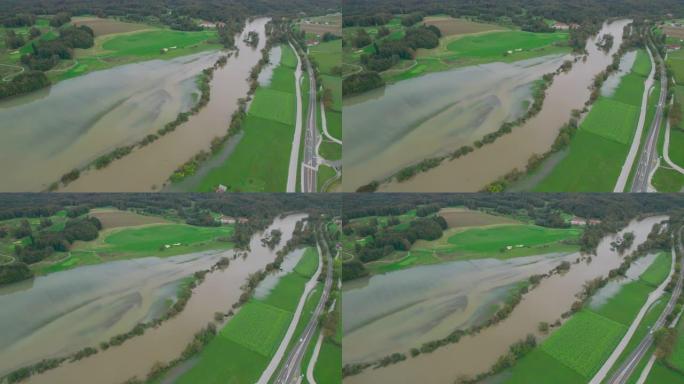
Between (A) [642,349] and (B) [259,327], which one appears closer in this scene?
(A) [642,349]

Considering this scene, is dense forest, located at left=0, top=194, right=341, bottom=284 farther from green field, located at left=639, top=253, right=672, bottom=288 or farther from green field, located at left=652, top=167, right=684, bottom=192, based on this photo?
green field, located at left=639, top=253, right=672, bottom=288

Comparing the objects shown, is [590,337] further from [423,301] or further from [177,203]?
[177,203]

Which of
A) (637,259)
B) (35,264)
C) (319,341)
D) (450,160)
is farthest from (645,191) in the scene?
(35,264)

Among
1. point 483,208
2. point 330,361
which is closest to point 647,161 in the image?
point 483,208

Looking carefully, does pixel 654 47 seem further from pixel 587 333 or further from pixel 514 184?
pixel 587 333

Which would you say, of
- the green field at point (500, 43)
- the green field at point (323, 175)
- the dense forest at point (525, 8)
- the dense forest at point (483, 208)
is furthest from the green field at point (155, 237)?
the green field at point (500, 43)

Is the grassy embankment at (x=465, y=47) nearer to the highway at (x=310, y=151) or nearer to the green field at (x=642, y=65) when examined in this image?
the highway at (x=310, y=151)
